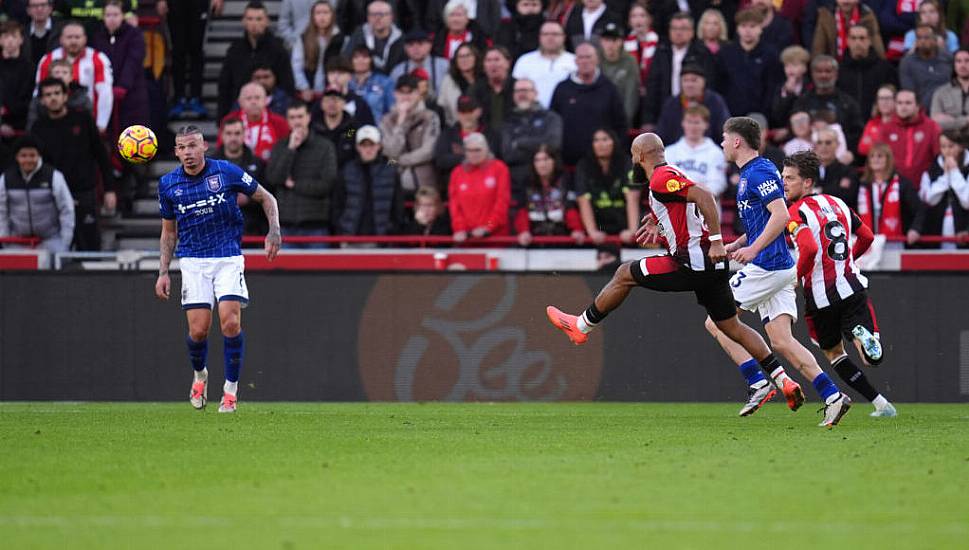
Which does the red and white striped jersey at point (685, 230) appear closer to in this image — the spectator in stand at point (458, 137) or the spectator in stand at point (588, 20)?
the spectator in stand at point (458, 137)

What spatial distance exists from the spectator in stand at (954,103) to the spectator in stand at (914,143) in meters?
0.42

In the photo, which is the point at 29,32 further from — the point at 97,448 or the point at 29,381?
the point at 97,448

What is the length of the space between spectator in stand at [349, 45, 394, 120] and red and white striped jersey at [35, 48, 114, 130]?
10.1 ft

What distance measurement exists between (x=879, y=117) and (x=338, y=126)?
6.48m

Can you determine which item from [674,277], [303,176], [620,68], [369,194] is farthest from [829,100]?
[674,277]

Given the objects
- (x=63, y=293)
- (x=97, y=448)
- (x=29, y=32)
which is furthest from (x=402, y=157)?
(x=97, y=448)

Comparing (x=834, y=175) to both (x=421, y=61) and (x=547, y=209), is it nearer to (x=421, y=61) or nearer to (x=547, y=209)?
(x=547, y=209)

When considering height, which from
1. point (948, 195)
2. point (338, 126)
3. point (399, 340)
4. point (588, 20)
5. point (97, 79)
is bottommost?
point (399, 340)

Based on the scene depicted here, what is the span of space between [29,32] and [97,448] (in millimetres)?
12611

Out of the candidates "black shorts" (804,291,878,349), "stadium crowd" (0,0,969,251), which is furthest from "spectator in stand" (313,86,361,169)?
"black shorts" (804,291,878,349)

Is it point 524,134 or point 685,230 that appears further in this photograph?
point 524,134

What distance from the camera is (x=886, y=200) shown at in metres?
18.0

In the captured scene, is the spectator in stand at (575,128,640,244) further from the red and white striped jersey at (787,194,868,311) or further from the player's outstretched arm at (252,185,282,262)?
the red and white striped jersey at (787,194,868,311)

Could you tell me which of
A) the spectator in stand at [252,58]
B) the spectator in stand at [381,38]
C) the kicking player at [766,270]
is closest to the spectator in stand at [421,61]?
the spectator in stand at [381,38]
